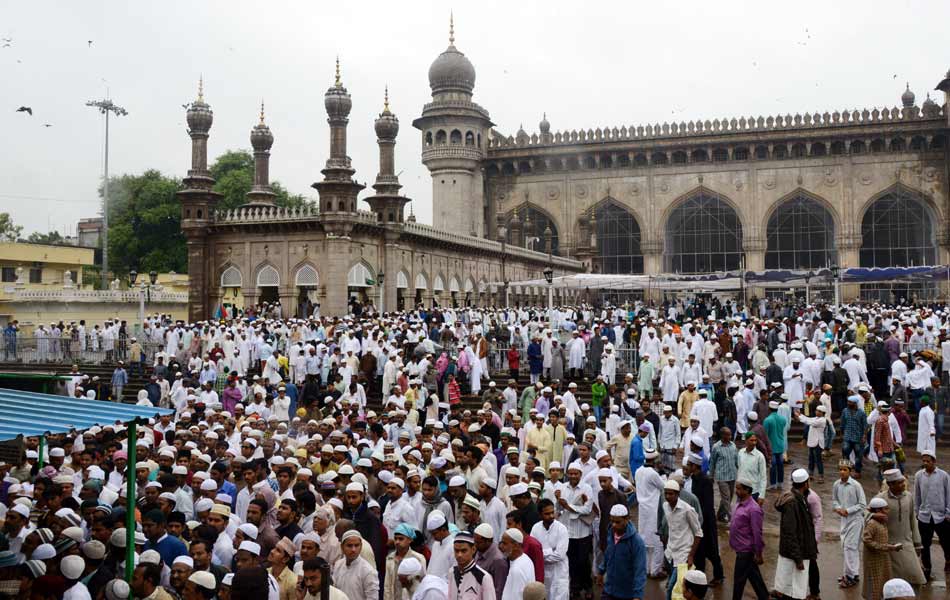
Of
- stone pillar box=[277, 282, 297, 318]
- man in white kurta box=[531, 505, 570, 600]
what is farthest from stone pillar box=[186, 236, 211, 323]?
man in white kurta box=[531, 505, 570, 600]

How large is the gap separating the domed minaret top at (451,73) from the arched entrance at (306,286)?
2312 centimetres

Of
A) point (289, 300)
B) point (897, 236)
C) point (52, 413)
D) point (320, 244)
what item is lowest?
point (52, 413)

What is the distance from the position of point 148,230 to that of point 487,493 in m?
42.7

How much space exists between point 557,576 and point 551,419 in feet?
12.5

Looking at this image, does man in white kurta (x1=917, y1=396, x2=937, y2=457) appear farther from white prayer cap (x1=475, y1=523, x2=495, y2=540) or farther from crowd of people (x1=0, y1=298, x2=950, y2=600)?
white prayer cap (x1=475, y1=523, x2=495, y2=540)

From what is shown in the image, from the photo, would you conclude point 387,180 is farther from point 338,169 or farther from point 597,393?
point 597,393

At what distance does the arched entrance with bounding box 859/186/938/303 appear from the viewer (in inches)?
1585

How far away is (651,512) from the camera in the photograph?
7.78 metres

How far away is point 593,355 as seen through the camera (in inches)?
682

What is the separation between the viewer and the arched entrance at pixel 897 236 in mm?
40250

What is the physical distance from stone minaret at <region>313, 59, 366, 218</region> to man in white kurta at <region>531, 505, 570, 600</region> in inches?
723

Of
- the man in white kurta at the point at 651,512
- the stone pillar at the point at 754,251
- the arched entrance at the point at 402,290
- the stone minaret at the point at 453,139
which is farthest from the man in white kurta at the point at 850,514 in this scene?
the stone minaret at the point at 453,139

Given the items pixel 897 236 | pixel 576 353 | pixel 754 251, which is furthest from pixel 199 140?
pixel 897 236

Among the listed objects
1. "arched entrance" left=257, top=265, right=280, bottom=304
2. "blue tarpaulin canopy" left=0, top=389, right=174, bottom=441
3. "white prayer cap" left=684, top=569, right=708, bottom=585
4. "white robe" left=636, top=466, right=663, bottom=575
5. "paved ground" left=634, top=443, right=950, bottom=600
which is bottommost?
"paved ground" left=634, top=443, right=950, bottom=600
